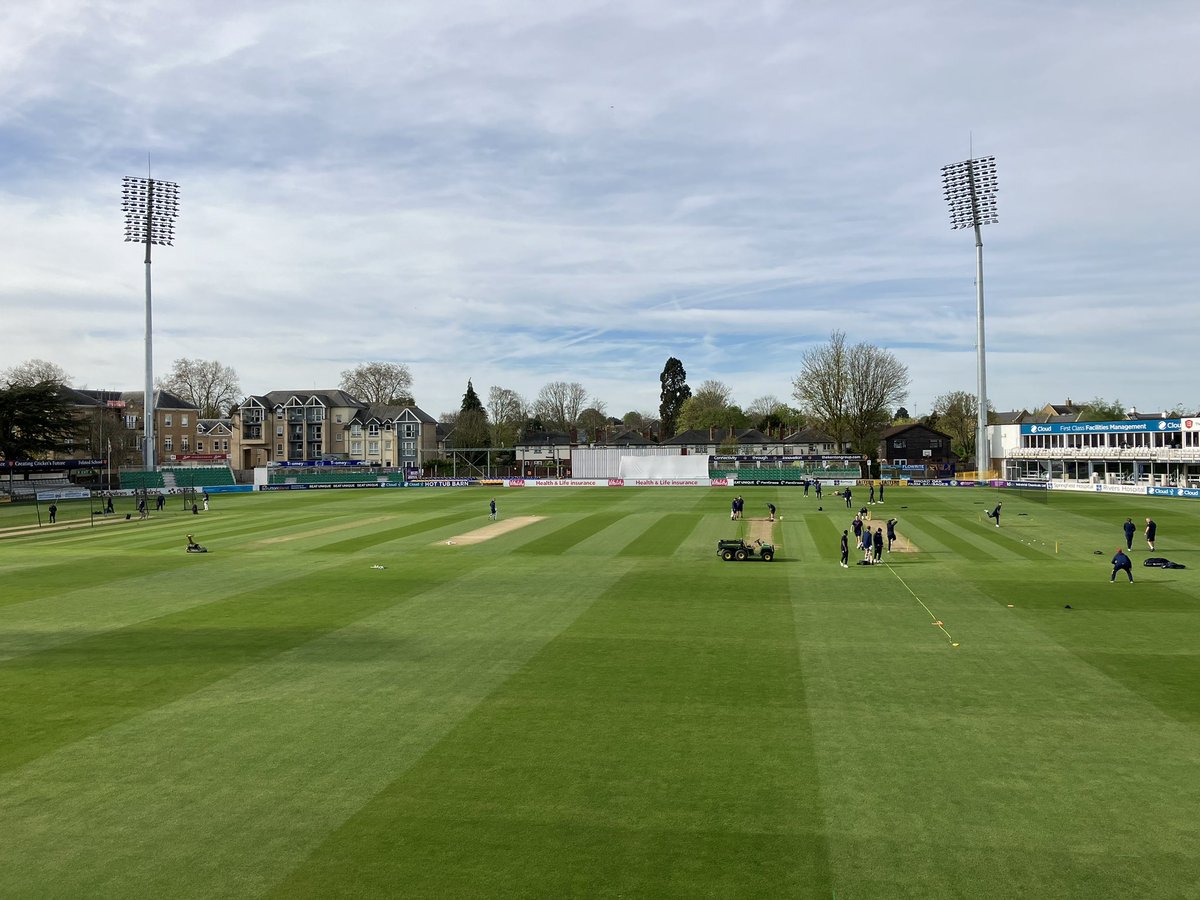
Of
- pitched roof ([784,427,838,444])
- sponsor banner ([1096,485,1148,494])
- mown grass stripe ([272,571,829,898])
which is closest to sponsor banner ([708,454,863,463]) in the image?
sponsor banner ([1096,485,1148,494])

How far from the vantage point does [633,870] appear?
32.9ft

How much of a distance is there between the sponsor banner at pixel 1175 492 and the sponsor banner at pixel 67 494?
102m

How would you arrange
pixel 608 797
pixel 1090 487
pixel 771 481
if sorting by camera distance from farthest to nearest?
pixel 771 481 < pixel 1090 487 < pixel 608 797

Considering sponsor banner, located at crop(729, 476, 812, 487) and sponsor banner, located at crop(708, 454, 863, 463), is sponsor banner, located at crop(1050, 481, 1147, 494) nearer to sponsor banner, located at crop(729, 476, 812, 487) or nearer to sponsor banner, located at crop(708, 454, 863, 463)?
sponsor banner, located at crop(708, 454, 863, 463)

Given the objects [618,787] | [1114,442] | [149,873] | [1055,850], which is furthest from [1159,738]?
[1114,442]

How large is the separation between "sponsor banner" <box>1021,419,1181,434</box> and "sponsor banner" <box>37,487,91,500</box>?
101 meters

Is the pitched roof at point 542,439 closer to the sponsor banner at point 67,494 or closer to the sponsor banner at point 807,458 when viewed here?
the sponsor banner at point 807,458

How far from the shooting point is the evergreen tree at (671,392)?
175 metres

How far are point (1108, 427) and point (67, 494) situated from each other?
106436 mm

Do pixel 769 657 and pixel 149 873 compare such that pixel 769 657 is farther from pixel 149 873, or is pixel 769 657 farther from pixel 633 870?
pixel 149 873

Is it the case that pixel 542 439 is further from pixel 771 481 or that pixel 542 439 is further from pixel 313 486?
pixel 771 481

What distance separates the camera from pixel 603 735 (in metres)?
A: 14.5

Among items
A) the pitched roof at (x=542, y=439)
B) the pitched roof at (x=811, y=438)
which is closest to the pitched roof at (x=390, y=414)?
the pitched roof at (x=542, y=439)

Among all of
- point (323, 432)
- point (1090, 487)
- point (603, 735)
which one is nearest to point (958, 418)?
point (1090, 487)
